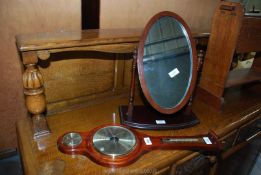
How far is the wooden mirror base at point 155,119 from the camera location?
1.01 m

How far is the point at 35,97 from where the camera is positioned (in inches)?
34.8

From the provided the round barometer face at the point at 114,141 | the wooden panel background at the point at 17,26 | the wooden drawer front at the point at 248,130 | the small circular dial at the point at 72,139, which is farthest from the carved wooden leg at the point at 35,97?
the wooden drawer front at the point at 248,130

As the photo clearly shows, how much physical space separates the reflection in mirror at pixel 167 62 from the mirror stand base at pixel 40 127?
47cm

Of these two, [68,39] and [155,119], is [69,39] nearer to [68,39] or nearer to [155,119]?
[68,39]

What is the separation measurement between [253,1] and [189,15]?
0.61 m

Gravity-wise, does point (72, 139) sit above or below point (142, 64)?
below

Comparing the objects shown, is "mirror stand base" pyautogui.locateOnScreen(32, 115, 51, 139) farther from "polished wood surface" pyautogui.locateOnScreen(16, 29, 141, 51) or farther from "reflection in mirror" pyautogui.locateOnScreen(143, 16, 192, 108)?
"reflection in mirror" pyautogui.locateOnScreen(143, 16, 192, 108)

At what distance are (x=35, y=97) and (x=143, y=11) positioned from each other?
0.84 metres

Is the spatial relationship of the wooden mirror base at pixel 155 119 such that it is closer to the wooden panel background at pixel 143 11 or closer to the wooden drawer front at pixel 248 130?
the wooden drawer front at pixel 248 130

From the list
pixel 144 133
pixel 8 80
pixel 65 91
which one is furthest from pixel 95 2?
pixel 144 133

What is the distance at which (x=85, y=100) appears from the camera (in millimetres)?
1159

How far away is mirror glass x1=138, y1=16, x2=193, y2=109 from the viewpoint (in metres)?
0.95

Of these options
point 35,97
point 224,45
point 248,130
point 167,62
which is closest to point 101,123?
point 35,97

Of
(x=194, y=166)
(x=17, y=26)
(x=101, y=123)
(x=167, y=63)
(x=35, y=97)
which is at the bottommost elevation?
(x=194, y=166)
